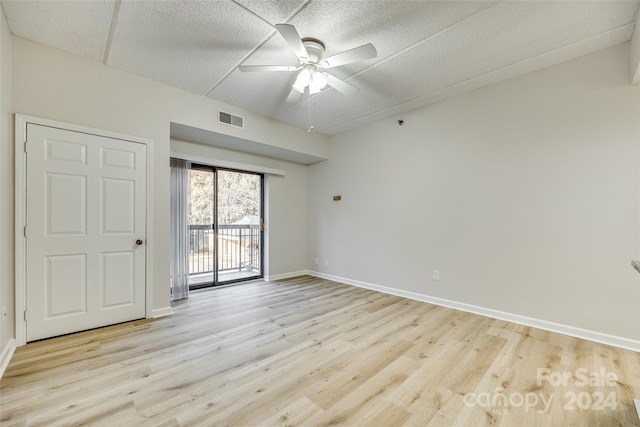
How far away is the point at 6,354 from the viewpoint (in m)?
2.13

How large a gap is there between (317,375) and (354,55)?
2.59m

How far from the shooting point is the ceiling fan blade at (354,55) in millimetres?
2113

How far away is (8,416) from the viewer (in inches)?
61.6

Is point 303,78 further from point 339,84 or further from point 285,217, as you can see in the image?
point 285,217

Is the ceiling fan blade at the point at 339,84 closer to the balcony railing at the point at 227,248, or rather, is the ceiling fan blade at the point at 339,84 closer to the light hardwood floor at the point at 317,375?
the light hardwood floor at the point at 317,375

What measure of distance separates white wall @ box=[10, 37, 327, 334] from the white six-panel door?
16 cm

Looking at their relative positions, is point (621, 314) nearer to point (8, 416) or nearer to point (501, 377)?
point (501, 377)

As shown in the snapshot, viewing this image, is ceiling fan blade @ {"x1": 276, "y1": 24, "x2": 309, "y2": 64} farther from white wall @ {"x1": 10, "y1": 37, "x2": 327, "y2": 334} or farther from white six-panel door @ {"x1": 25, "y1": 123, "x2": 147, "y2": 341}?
white six-panel door @ {"x1": 25, "y1": 123, "x2": 147, "y2": 341}

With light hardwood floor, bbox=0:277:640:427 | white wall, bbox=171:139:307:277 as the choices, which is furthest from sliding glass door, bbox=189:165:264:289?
light hardwood floor, bbox=0:277:640:427

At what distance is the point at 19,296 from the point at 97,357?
958mm

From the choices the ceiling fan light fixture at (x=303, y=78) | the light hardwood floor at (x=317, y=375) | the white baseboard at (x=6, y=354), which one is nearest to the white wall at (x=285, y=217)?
the light hardwood floor at (x=317, y=375)

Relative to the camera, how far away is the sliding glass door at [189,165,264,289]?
4480 millimetres

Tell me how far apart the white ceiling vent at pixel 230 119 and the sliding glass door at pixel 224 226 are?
106 centimetres

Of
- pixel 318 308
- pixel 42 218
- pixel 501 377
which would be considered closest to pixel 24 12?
pixel 42 218
